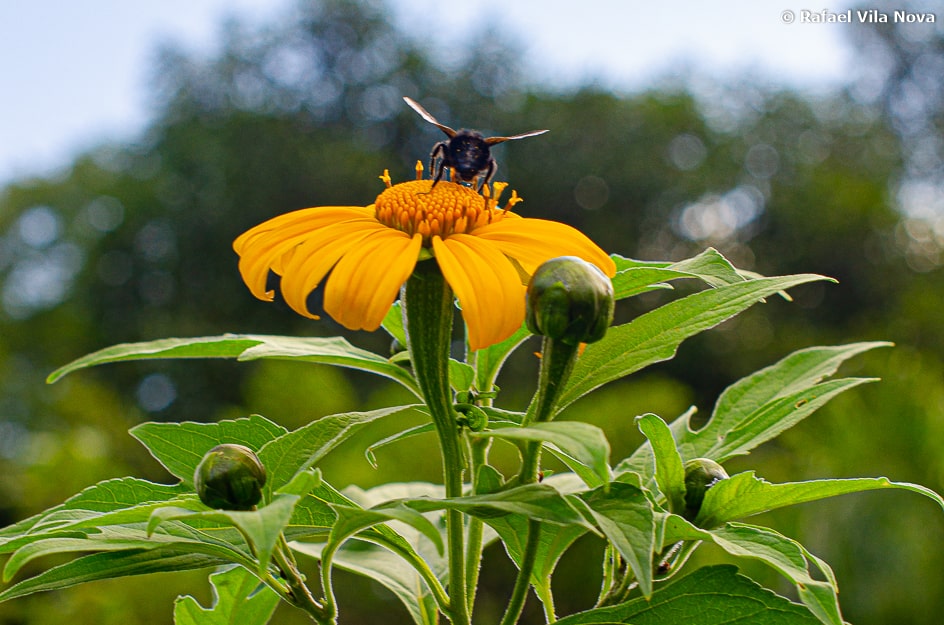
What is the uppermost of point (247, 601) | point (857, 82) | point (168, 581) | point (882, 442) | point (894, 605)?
point (857, 82)

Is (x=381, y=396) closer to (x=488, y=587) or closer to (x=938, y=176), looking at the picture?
(x=488, y=587)

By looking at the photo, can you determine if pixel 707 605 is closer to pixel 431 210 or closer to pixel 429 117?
pixel 431 210

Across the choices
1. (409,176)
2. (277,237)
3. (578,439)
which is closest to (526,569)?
(578,439)

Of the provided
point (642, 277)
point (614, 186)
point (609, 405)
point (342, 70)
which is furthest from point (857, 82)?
point (642, 277)

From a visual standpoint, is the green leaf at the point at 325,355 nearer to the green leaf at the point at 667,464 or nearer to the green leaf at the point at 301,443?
the green leaf at the point at 301,443

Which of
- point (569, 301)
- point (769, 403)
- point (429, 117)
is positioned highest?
point (429, 117)

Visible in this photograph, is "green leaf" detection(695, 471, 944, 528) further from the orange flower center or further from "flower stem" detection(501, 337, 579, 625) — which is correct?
the orange flower center

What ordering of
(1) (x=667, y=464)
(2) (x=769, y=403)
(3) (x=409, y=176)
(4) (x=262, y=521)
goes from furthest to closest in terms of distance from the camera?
(3) (x=409, y=176) → (2) (x=769, y=403) → (1) (x=667, y=464) → (4) (x=262, y=521)
